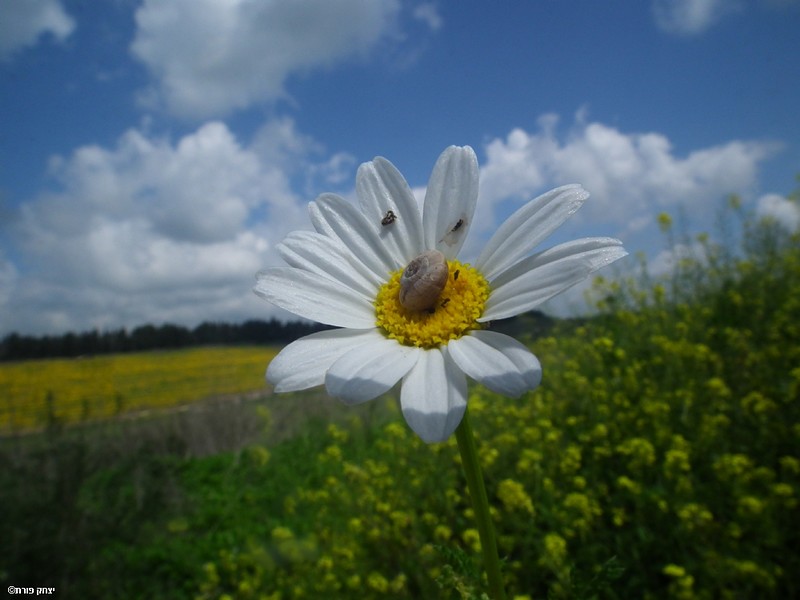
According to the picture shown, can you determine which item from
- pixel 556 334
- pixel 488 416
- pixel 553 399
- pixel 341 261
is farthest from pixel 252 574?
pixel 556 334

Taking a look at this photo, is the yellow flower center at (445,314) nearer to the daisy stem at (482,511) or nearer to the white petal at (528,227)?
the white petal at (528,227)

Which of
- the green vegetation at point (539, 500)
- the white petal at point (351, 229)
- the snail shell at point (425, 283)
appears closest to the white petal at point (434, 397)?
the snail shell at point (425, 283)

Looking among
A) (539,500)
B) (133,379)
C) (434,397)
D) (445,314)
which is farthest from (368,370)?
(133,379)

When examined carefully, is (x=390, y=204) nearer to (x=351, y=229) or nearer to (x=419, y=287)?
(x=351, y=229)

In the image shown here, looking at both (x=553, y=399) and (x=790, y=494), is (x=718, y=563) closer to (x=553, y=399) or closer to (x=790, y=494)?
(x=790, y=494)

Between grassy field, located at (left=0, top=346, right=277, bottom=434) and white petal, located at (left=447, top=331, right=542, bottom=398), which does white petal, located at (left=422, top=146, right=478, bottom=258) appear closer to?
white petal, located at (left=447, top=331, right=542, bottom=398)

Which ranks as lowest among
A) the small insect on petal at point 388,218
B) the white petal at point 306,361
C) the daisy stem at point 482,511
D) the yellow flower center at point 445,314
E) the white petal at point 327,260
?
the daisy stem at point 482,511

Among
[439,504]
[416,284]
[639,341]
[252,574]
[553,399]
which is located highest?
[416,284]
